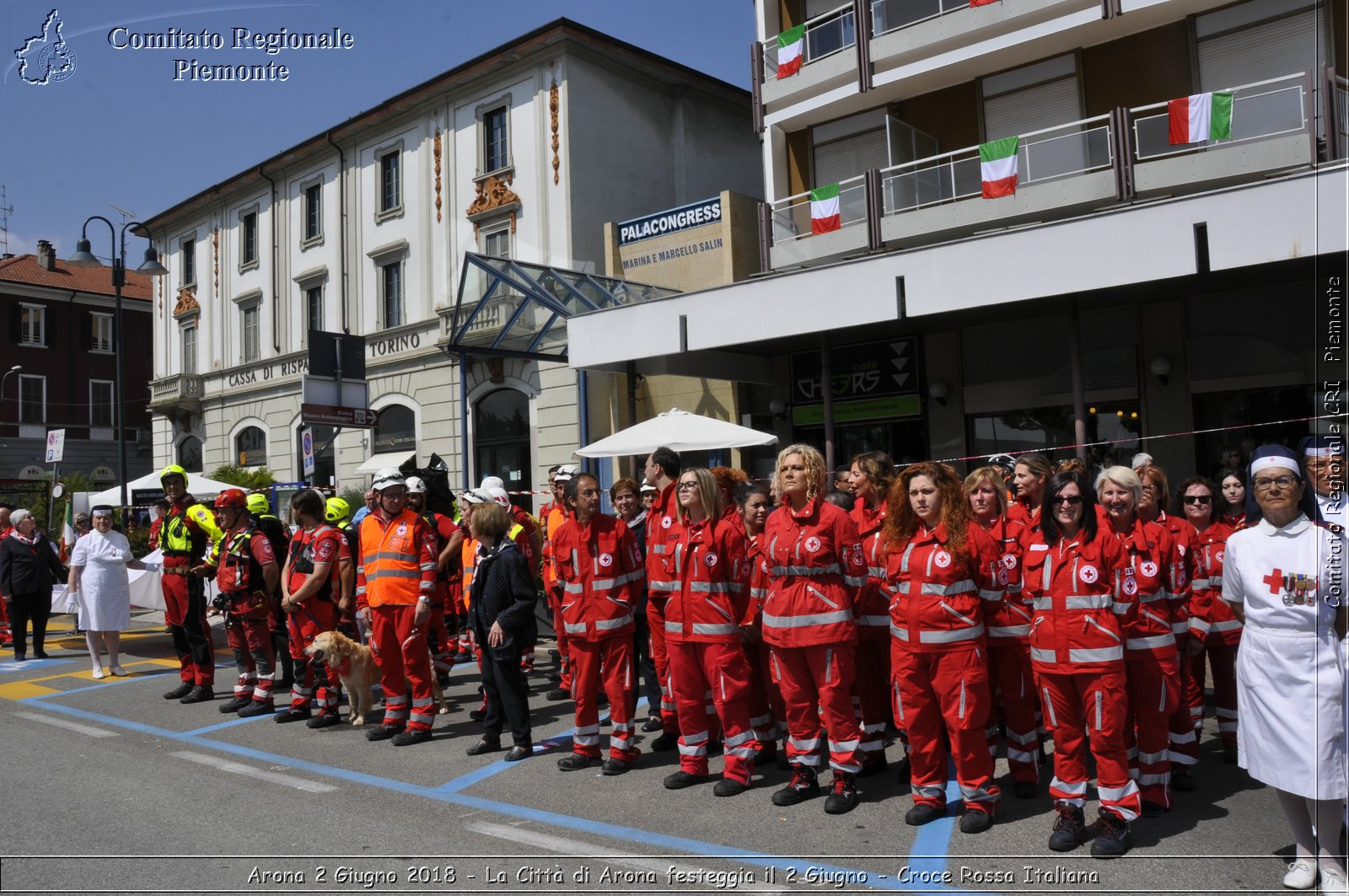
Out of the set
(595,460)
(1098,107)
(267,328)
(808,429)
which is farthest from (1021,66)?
(267,328)

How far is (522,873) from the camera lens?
4.70 meters

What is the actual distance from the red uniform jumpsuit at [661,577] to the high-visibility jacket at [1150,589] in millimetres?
2618

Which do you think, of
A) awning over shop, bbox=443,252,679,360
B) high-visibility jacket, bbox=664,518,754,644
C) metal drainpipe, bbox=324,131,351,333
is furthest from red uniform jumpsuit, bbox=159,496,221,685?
metal drainpipe, bbox=324,131,351,333

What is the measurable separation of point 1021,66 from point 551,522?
11.4 meters

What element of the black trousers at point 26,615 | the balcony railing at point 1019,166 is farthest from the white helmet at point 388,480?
the balcony railing at point 1019,166

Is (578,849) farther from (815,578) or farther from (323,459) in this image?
(323,459)

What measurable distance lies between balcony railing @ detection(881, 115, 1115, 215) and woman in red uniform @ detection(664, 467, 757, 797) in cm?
1067

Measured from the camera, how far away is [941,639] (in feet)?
16.3

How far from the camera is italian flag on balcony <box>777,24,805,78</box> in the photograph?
18.2 meters

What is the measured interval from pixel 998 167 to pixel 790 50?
507 centimetres

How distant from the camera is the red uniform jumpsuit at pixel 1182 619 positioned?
5.18 m

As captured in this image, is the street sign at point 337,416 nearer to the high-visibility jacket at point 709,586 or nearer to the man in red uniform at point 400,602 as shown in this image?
the man in red uniform at point 400,602

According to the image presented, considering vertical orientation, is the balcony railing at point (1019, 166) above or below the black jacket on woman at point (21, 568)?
above

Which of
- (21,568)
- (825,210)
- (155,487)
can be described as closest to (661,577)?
(21,568)
